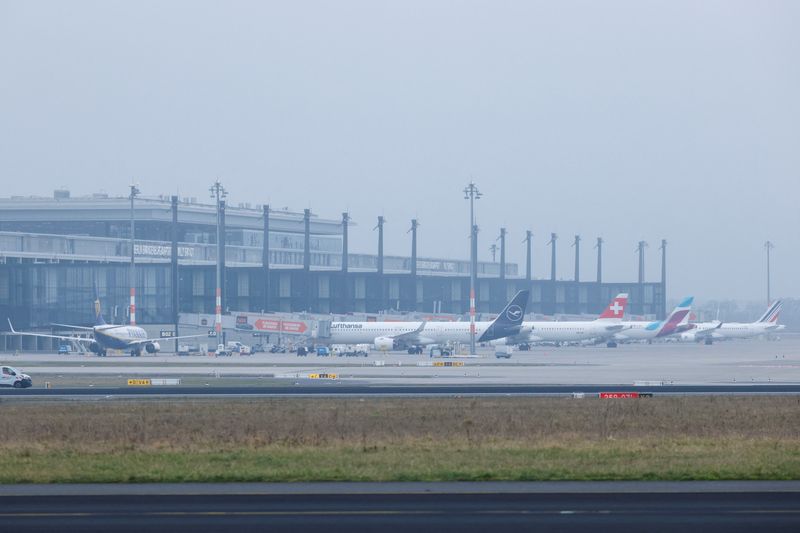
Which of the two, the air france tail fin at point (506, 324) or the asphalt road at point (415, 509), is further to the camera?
the air france tail fin at point (506, 324)

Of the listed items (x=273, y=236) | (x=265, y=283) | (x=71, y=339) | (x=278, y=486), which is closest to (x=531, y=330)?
(x=265, y=283)

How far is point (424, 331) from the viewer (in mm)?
108688

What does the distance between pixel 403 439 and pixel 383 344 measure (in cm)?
7611

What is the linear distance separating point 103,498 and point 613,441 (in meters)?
14.4

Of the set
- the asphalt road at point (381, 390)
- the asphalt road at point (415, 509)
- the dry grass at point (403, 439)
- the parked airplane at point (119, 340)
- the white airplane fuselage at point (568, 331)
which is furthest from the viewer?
the white airplane fuselage at point (568, 331)

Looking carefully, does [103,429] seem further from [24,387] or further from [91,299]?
[91,299]

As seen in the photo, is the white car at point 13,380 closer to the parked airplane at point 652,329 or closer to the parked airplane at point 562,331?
the parked airplane at point 562,331

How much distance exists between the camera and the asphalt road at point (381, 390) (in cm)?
4975

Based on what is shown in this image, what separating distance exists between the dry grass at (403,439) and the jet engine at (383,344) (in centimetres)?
6089

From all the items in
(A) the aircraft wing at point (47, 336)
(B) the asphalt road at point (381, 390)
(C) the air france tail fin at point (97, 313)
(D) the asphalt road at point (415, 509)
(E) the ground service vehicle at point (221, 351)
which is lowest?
(E) the ground service vehicle at point (221, 351)

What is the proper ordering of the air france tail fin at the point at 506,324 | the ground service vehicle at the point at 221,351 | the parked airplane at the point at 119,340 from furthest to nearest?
the air france tail fin at the point at 506,324 → the ground service vehicle at the point at 221,351 → the parked airplane at the point at 119,340

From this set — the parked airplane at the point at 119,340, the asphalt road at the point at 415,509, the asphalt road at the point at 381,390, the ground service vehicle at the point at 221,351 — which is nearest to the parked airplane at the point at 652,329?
the ground service vehicle at the point at 221,351

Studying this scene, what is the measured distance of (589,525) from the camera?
17000mm

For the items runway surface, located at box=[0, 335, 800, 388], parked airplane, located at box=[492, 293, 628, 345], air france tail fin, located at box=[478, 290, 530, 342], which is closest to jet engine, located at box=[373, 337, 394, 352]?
air france tail fin, located at box=[478, 290, 530, 342]
